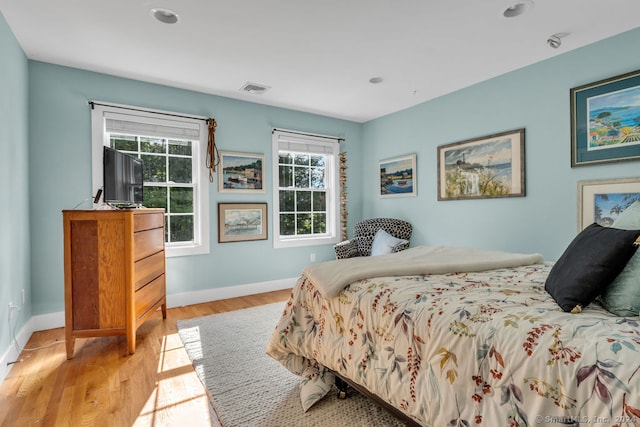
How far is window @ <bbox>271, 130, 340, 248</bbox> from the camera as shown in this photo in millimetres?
4465

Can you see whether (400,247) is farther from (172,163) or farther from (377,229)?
(172,163)

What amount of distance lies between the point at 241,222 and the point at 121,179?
155 centimetres

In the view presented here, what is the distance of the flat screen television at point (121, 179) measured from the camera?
8.82ft

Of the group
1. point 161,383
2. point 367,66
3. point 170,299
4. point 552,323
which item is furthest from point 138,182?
point 552,323

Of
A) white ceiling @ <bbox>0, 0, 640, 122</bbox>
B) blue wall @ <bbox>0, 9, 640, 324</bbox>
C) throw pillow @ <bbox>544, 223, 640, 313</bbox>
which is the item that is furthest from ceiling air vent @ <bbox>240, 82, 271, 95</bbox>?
throw pillow @ <bbox>544, 223, 640, 313</bbox>

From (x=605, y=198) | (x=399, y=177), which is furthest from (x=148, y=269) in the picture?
(x=605, y=198)

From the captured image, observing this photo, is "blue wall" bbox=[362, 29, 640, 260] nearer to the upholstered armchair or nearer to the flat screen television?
the upholstered armchair

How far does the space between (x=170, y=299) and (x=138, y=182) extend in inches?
53.8

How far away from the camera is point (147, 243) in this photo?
2863 millimetres

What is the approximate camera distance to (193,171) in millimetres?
3908

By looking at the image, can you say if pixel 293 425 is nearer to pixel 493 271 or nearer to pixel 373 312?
pixel 373 312

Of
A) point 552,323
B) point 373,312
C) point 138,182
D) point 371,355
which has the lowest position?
point 371,355

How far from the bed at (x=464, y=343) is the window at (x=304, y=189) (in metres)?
2.62

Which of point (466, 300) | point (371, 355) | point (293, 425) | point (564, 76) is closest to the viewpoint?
point (466, 300)
